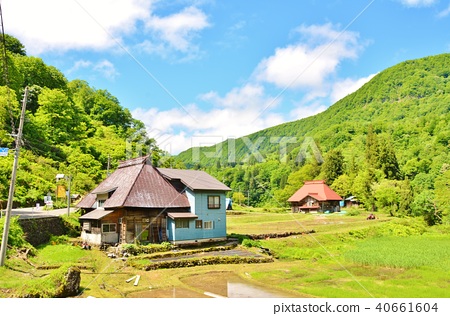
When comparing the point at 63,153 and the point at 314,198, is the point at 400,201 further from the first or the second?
the point at 63,153

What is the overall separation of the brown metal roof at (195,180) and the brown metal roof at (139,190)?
3.14 ft

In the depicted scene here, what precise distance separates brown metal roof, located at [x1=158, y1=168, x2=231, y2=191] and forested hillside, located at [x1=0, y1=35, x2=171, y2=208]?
1292cm

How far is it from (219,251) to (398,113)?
419 feet

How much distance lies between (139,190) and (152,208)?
6.23 ft

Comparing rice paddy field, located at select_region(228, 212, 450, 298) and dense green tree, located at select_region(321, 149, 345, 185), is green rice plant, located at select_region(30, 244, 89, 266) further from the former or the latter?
dense green tree, located at select_region(321, 149, 345, 185)

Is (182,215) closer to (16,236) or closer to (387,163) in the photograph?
(16,236)

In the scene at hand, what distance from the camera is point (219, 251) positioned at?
25.0 m

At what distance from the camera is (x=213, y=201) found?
2861 cm

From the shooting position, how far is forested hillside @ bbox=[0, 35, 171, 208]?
36.8 meters

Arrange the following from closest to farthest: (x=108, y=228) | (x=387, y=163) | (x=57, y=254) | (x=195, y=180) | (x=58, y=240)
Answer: (x=57, y=254) → (x=58, y=240) → (x=108, y=228) → (x=195, y=180) → (x=387, y=163)

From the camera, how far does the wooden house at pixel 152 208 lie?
2508cm

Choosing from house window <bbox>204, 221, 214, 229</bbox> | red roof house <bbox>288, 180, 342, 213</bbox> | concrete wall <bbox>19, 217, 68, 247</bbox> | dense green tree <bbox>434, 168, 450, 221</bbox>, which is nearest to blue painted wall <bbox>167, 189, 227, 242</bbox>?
house window <bbox>204, 221, 214, 229</bbox>

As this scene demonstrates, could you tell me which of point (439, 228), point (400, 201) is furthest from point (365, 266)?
point (400, 201)
